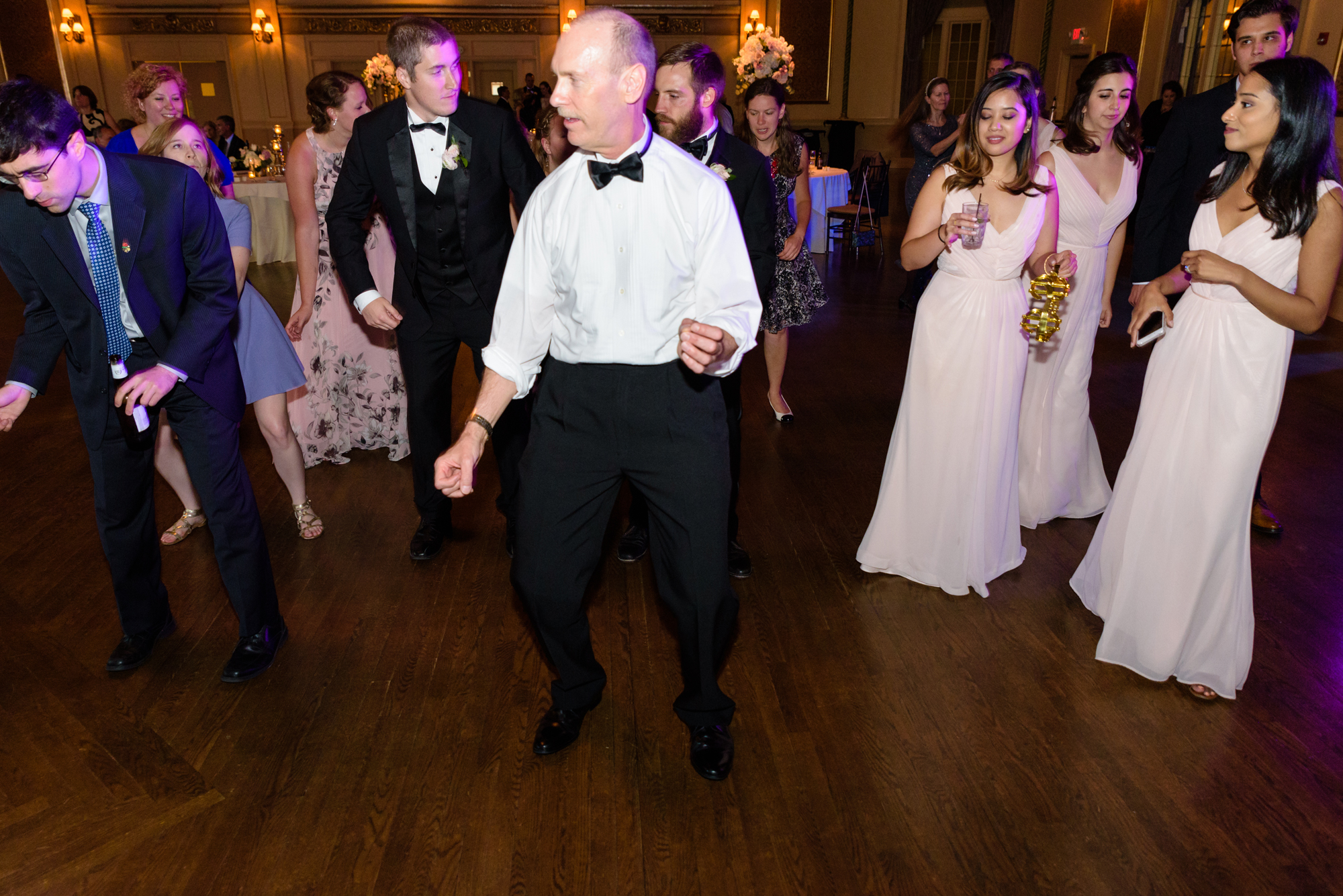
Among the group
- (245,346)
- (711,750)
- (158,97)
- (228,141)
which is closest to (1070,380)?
(711,750)

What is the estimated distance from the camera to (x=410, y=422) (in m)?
3.24

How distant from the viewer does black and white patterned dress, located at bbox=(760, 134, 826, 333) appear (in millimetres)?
4441

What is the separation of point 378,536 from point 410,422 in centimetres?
58

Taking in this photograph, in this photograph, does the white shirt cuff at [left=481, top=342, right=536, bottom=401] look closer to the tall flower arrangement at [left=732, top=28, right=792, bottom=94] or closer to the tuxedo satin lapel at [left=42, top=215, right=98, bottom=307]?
the tuxedo satin lapel at [left=42, top=215, right=98, bottom=307]

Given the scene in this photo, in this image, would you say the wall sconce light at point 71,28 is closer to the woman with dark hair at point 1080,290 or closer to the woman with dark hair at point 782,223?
the woman with dark hair at point 782,223

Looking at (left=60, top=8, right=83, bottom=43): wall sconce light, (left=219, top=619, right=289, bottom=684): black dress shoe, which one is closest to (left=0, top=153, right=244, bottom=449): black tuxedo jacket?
(left=219, top=619, right=289, bottom=684): black dress shoe

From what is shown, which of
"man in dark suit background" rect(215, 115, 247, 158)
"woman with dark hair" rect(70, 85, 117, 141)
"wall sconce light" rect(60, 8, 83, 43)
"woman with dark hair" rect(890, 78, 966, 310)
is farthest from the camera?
"wall sconce light" rect(60, 8, 83, 43)

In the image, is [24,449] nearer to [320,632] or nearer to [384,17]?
[320,632]

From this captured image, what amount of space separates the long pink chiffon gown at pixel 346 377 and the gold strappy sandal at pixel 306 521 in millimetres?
617

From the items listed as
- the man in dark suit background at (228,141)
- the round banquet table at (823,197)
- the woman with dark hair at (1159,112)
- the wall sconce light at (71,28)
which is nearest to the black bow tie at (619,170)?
the round banquet table at (823,197)

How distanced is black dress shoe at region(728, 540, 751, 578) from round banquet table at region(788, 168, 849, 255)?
6.13 m

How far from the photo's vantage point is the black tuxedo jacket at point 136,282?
2197 mm

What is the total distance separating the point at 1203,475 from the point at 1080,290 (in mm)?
1229

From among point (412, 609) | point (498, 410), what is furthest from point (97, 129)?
point (498, 410)
